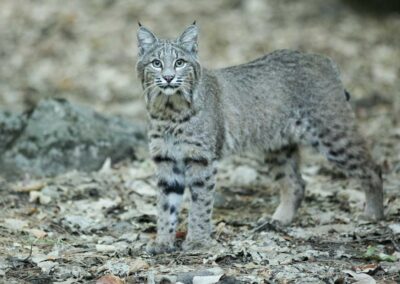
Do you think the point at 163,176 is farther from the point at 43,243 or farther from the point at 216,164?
the point at 43,243

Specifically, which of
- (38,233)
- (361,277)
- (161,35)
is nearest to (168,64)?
(38,233)

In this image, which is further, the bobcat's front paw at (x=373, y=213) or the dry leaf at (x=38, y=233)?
the bobcat's front paw at (x=373, y=213)

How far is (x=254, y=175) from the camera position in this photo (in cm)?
892

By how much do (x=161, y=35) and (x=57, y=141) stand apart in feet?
19.1

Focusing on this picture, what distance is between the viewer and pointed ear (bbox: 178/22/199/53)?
266 inches

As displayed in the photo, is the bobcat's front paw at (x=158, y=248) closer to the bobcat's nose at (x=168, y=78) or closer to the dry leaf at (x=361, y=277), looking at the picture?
the bobcat's nose at (x=168, y=78)

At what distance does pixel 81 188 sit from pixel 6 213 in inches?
40.7

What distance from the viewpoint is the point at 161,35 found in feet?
47.1

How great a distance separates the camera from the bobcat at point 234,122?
670 centimetres

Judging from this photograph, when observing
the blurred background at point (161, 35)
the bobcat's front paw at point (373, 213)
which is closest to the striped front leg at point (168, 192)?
the bobcat's front paw at point (373, 213)

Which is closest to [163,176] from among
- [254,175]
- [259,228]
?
[259,228]

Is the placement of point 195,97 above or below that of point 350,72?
below

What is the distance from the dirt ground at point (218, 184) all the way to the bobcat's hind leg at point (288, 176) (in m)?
0.19

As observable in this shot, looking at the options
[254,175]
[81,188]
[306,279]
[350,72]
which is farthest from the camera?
[350,72]
